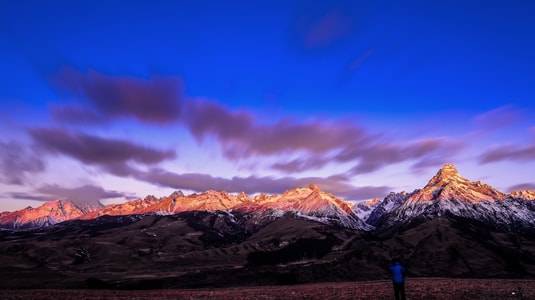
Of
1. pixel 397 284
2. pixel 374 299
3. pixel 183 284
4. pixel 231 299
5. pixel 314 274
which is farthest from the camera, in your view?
pixel 314 274

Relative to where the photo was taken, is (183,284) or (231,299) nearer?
(231,299)

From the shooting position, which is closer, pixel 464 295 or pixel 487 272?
pixel 464 295

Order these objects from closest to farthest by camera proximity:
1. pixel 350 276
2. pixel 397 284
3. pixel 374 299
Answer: pixel 397 284 → pixel 374 299 → pixel 350 276

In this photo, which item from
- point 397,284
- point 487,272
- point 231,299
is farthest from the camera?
point 487,272

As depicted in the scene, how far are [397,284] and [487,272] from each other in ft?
632

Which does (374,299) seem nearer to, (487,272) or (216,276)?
(216,276)

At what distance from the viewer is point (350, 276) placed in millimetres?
181375

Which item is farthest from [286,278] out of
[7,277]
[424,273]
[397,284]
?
[7,277]

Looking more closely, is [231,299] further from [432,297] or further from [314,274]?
[314,274]

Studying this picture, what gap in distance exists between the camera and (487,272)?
193625 millimetres

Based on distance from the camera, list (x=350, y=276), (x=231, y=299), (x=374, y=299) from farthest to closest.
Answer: (x=350, y=276) → (x=231, y=299) → (x=374, y=299)

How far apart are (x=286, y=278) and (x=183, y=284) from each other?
130 ft

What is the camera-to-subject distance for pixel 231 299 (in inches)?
1879

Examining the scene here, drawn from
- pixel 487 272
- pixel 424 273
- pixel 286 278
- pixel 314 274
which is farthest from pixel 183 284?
pixel 487 272
